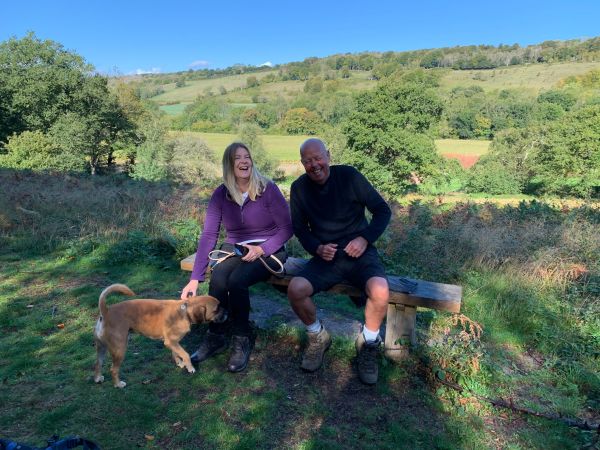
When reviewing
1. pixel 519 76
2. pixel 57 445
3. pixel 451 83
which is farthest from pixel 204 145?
pixel 519 76

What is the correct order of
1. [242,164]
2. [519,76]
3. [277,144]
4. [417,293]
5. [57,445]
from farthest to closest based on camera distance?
[519,76]
[277,144]
[242,164]
[417,293]
[57,445]

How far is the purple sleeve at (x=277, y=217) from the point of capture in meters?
3.54

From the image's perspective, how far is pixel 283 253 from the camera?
364 cm

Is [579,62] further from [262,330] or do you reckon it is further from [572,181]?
[262,330]

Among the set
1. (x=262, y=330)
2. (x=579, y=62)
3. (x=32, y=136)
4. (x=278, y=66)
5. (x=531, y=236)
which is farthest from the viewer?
(x=278, y=66)

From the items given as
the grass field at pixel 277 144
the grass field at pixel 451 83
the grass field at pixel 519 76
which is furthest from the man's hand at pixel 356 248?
the grass field at pixel 519 76

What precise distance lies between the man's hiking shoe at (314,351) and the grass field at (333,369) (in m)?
0.09

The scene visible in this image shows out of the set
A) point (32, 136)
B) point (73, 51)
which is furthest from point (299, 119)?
point (32, 136)

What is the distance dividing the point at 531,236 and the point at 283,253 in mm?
4824

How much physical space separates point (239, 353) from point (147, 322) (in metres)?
0.81

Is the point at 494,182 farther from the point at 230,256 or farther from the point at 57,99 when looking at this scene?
the point at 230,256

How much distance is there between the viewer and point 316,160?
3301 millimetres

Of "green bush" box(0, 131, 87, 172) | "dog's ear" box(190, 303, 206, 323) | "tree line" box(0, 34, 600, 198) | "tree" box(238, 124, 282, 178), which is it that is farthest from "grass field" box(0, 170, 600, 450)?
"tree" box(238, 124, 282, 178)

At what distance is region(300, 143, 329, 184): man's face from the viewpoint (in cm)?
329
